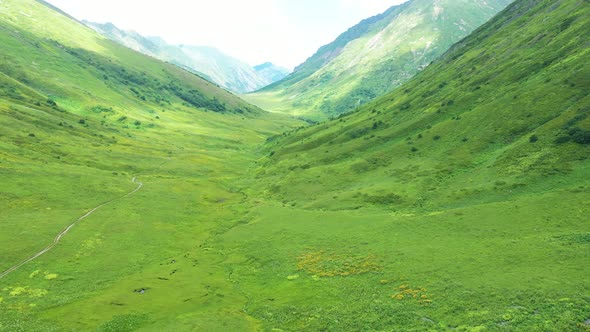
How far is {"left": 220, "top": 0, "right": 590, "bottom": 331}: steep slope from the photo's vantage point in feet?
162

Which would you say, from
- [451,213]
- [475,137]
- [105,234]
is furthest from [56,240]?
[475,137]

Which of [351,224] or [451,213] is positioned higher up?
[451,213]

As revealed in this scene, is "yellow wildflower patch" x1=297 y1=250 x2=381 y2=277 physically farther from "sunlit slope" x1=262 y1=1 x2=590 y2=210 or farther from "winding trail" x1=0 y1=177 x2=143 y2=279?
"winding trail" x1=0 y1=177 x2=143 y2=279

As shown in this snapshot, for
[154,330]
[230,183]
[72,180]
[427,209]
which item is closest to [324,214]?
[427,209]

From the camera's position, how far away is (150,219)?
105188 millimetres

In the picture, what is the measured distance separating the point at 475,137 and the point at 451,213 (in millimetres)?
42315

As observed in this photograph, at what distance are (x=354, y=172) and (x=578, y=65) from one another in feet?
230

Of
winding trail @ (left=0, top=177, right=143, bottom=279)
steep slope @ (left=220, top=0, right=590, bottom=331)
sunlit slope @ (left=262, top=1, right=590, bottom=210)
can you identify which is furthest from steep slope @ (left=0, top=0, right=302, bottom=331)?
sunlit slope @ (left=262, top=1, right=590, bottom=210)

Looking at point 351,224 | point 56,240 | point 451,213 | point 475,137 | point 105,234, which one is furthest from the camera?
point 475,137

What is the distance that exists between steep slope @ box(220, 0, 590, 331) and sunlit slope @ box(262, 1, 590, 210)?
1.66 ft

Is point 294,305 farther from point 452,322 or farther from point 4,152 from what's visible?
point 4,152

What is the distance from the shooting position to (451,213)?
80.2m

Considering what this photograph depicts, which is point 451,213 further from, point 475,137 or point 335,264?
point 475,137

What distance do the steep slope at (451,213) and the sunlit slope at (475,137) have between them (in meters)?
0.51
